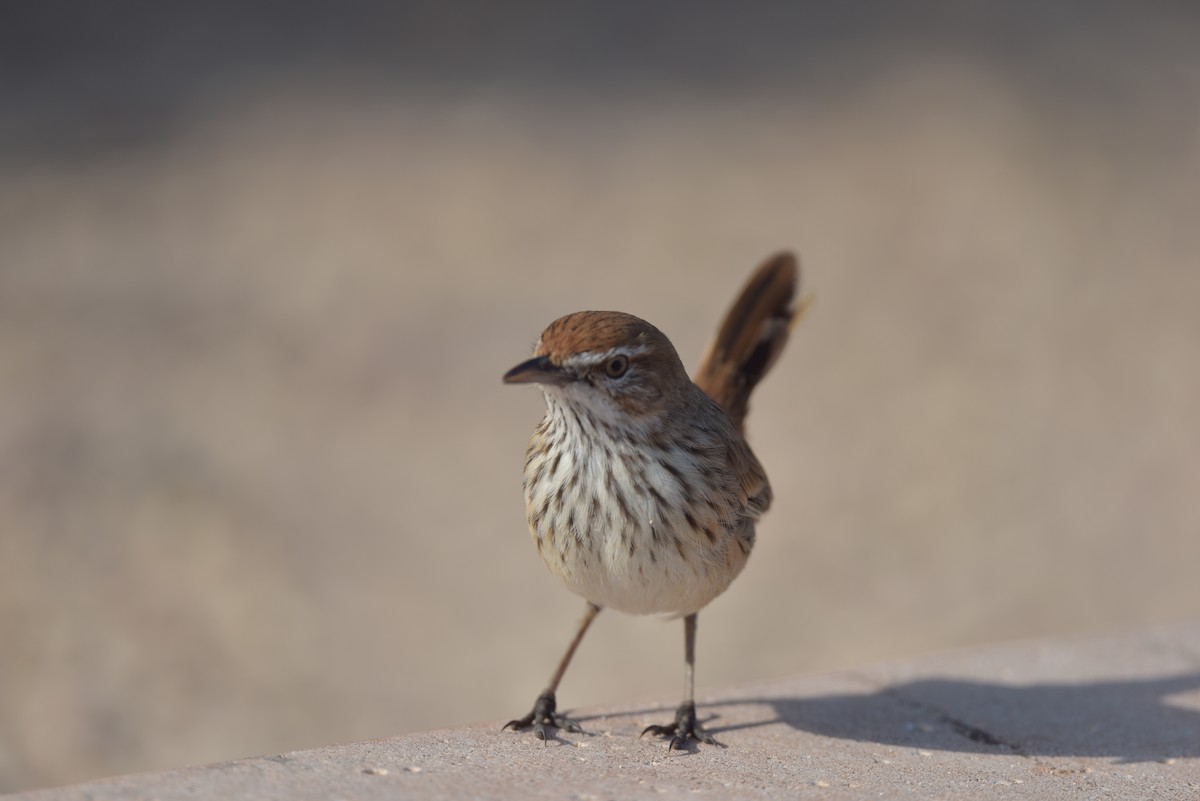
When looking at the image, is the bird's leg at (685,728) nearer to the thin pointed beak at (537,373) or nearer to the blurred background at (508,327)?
the thin pointed beak at (537,373)

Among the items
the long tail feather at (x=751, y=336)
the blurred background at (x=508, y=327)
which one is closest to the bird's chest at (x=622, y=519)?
the long tail feather at (x=751, y=336)

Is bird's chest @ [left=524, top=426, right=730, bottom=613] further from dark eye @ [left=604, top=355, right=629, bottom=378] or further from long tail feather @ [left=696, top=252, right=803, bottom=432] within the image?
long tail feather @ [left=696, top=252, right=803, bottom=432]

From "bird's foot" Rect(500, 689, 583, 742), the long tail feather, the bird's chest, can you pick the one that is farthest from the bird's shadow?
the long tail feather

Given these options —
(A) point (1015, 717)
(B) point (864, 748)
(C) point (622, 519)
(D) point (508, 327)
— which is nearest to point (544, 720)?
(C) point (622, 519)

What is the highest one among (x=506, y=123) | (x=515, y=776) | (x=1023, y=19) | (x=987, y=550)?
(x=1023, y=19)

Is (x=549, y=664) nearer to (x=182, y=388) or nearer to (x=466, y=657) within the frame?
(x=466, y=657)

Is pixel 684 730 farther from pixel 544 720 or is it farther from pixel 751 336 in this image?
pixel 751 336

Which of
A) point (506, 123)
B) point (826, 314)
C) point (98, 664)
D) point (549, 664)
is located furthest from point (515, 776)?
point (506, 123)
